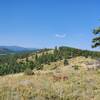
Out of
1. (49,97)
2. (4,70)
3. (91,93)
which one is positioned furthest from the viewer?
(4,70)

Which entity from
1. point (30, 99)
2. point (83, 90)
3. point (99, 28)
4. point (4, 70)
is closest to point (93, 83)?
point (83, 90)

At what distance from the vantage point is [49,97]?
1423 centimetres

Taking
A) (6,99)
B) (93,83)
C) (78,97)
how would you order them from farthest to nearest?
(93,83) → (78,97) → (6,99)

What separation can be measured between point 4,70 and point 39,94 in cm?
18122

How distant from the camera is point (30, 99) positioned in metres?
13.1

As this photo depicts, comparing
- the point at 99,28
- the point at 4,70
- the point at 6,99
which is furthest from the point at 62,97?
the point at 4,70

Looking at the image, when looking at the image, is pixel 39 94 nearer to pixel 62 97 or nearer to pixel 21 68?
pixel 62 97

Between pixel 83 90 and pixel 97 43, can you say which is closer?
pixel 83 90

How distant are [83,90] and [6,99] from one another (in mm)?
6571

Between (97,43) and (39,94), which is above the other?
(97,43)

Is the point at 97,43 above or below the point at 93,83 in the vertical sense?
above

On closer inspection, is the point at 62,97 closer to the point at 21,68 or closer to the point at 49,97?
the point at 49,97

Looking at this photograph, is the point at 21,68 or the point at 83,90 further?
the point at 21,68

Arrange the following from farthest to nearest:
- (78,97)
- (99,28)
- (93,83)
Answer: (99,28) → (93,83) → (78,97)
